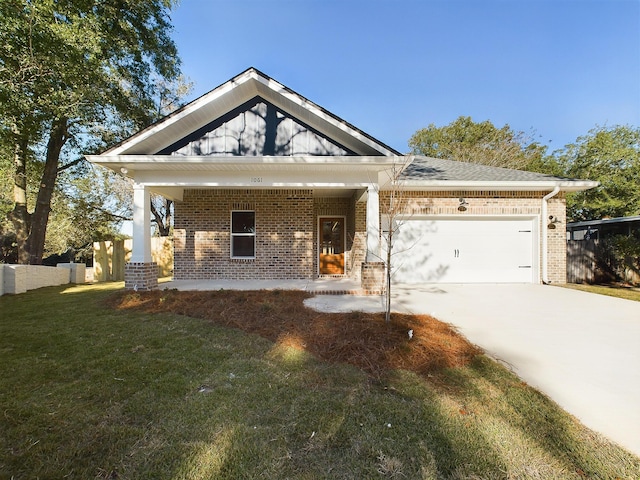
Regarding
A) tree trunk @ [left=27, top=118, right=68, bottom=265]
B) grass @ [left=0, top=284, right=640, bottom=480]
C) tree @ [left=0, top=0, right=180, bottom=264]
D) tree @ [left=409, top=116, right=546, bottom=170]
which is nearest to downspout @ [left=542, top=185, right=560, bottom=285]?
grass @ [left=0, top=284, right=640, bottom=480]

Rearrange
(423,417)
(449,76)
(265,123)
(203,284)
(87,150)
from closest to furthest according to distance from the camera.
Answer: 1. (423,417)
2. (265,123)
3. (203,284)
4. (87,150)
5. (449,76)

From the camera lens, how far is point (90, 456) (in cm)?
206

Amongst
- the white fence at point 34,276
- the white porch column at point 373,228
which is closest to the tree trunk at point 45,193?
the white fence at point 34,276

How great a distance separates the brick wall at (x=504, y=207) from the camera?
32.0 ft

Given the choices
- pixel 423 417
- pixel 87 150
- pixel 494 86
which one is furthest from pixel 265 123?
pixel 494 86

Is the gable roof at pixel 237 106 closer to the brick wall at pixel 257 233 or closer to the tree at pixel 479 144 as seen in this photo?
the brick wall at pixel 257 233

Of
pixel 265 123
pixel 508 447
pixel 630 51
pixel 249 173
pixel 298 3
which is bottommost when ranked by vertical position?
pixel 508 447

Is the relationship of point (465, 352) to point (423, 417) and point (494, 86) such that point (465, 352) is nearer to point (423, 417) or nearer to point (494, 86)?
point (423, 417)

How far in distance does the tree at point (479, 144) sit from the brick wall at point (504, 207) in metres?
12.3

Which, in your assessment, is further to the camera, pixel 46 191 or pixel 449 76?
pixel 449 76

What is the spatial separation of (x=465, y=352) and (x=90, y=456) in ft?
12.9

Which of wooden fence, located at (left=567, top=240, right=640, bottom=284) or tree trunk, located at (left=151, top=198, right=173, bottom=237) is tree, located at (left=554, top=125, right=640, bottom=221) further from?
tree trunk, located at (left=151, top=198, right=173, bottom=237)

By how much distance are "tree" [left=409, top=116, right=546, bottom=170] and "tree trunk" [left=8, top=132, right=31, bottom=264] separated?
20.9 meters

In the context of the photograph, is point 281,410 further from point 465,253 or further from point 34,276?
point 34,276
